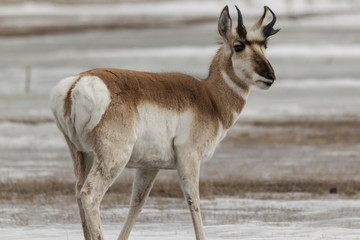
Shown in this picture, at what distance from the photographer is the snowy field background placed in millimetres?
11023

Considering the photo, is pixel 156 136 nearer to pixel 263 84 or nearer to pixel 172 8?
pixel 263 84

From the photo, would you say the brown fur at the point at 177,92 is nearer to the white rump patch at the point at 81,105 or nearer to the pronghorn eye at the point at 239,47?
the white rump patch at the point at 81,105

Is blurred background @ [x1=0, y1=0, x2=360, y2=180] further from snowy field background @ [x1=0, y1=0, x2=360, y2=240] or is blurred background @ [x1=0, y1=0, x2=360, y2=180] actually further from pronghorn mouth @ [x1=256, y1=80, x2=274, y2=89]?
pronghorn mouth @ [x1=256, y1=80, x2=274, y2=89]

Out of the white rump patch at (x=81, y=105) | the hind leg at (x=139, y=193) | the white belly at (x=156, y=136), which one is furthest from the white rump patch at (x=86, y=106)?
the hind leg at (x=139, y=193)

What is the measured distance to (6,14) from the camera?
7388 centimetres

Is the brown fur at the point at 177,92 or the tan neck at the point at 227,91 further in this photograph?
the tan neck at the point at 227,91

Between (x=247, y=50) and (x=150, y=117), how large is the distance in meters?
1.22

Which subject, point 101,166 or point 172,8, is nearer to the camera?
point 101,166

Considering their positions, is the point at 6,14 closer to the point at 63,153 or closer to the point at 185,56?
the point at 185,56

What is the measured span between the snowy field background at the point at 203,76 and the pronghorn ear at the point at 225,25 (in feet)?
2.06

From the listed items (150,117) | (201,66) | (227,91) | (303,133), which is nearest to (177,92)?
(150,117)

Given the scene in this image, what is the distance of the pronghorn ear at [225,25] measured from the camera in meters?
8.60

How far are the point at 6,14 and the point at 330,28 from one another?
28.5 meters

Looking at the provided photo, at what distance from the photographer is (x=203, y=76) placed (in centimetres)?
948
